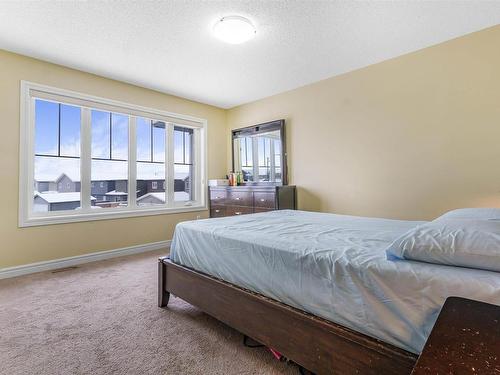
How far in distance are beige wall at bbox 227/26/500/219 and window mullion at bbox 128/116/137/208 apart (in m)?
2.36

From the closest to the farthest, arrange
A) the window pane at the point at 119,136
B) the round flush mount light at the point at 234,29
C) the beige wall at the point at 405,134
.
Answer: the round flush mount light at the point at 234,29 → the beige wall at the point at 405,134 → the window pane at the point at 119,136

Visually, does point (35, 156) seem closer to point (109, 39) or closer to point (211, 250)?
point (109, 39)

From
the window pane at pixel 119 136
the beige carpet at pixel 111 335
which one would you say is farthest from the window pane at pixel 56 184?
the beige carpet at pixel 111 335

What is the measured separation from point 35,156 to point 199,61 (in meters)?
2.27

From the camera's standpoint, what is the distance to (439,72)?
2.81m

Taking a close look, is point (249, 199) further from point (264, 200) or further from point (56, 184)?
point (56, 184)

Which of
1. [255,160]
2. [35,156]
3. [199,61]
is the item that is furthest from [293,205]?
[35,156]

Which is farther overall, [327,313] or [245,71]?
[245,71]

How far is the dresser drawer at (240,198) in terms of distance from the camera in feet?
13.4

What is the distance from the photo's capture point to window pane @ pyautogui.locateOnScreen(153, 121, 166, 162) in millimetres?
4363

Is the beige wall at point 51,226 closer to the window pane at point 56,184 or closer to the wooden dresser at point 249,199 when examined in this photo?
the window pane at point 56,184

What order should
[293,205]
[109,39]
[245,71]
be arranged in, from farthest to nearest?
1. [293,205]
2. [245,71]
3. [109,39]

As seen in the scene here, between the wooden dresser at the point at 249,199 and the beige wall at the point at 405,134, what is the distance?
336 mm

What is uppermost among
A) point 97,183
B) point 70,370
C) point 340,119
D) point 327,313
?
point 340,119
